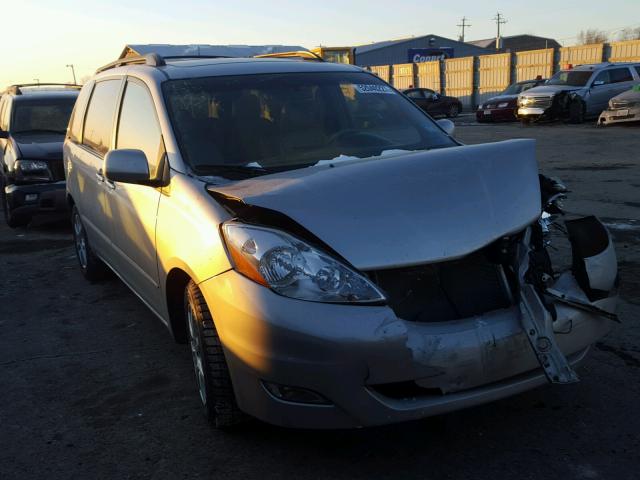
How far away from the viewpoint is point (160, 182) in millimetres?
3510

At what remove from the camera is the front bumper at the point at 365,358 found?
244 centimetres

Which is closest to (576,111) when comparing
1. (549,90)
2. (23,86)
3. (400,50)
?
(549,90)

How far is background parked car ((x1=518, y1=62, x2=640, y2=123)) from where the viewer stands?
2138 centimetres

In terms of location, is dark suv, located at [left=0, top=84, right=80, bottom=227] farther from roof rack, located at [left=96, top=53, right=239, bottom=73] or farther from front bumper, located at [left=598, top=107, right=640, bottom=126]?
front bumper, located at [left=598, top=107, right=640, bottom=126]

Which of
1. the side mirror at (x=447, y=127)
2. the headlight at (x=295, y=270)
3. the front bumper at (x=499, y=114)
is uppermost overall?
the side mirror at (x=447, y=127)

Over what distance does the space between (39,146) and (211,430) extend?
21.5 feet

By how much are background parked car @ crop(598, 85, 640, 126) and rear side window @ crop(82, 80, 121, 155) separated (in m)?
16.5

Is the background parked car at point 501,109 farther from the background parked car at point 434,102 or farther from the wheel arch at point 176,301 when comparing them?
the wheel arch at point 176,301

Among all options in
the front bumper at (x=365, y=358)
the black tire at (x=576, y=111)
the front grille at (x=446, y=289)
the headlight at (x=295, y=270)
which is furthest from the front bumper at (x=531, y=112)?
the headlight at (x=295, y=270)

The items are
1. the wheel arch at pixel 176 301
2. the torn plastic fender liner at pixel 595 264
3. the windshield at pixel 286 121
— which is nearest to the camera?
the torn plastic fender liner at pixel 595 264

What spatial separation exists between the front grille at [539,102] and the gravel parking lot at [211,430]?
17778mm

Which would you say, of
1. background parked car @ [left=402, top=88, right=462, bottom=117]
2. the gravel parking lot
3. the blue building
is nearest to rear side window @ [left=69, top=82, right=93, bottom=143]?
the gravel parking lot

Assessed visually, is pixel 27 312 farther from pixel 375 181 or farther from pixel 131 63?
pixel 375 181

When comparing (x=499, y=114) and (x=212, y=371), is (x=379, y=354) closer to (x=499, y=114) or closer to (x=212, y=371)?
(x=212, y=371)
